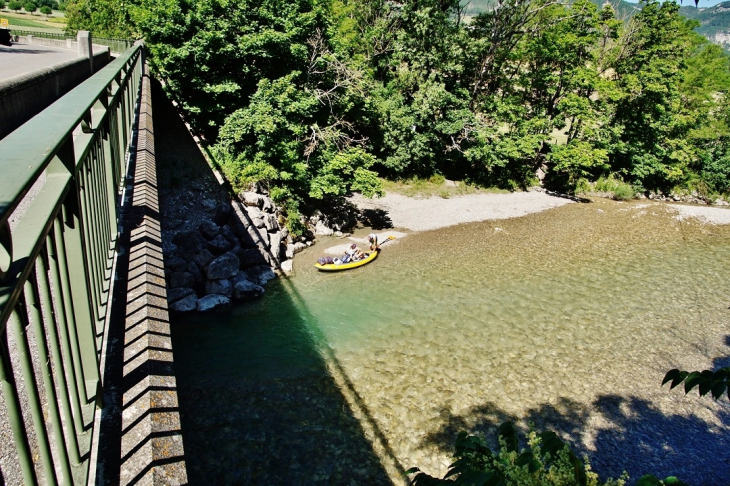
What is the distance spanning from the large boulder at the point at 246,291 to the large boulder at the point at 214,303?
411 mm

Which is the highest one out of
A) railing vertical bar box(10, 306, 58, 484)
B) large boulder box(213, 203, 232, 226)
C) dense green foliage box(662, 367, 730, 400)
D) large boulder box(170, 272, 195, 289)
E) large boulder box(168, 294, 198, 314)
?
railing vertical bar box(10, 306, 58, 484)

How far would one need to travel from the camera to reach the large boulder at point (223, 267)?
1373 cm

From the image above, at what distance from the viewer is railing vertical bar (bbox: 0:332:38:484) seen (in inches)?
43.4

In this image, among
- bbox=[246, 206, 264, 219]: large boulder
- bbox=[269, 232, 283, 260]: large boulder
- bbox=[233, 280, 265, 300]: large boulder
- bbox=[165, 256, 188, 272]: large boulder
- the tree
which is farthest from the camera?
the tree

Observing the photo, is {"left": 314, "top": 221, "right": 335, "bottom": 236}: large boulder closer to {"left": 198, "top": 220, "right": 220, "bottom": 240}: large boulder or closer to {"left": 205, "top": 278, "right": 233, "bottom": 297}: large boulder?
{"left": 198, "top": 220, "right": 220, "bottom": 240}: large boulder

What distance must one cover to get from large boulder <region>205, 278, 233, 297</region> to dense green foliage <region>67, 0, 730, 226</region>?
4.78 m

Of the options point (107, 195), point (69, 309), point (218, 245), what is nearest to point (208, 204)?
point (218, 245)

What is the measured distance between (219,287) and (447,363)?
22.9ft

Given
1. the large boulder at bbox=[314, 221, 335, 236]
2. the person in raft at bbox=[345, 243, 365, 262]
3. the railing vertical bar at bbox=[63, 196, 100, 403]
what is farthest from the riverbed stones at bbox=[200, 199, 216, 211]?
the railing vertical bar at bbox=[63, 196, 100, 403]

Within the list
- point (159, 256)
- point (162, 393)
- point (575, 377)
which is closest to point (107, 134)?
point (159, 256)

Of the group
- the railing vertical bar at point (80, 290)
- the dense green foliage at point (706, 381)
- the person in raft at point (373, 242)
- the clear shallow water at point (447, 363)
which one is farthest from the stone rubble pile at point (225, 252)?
the dense green foliage at point (706, 381)

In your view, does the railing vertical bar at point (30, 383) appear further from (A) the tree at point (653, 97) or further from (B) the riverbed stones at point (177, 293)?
(A) the tree at point (653, 97)

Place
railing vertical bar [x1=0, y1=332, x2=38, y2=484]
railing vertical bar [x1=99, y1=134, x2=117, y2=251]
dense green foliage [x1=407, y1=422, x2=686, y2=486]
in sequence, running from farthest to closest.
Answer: railing vertical bar [x1=99, y1=134, x2=117, y2=251]
dense green foliage [x1=407, y1=422, x2=686, y2=486]
railing vertical bar [x1=0, y1=332, x2=38, y2=484]

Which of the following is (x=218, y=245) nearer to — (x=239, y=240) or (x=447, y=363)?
(x=239, y=240)
